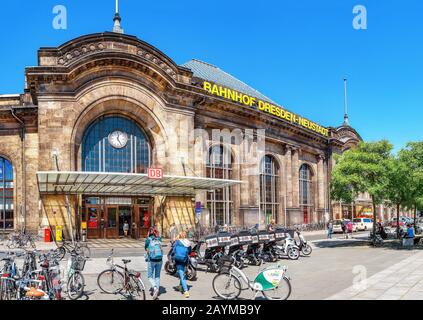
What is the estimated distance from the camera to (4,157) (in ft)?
105

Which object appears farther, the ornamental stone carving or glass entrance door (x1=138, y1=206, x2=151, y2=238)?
glass entrance door (x1=138, y1=206, x2=151, y2=238)

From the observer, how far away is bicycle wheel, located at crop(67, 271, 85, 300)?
35.9ft

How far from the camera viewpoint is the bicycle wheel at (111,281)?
11250mm

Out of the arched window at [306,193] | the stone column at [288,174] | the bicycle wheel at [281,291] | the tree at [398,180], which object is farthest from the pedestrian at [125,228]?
the arched window at [306,193]

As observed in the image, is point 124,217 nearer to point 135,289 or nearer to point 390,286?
point 135,289

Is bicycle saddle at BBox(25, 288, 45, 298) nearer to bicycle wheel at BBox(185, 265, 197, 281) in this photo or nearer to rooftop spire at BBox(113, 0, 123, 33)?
bicycle wheel at BBox(185, 265, 197, 281)

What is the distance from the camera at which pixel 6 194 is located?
31781mm

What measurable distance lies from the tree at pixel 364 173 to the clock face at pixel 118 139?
52.0ft

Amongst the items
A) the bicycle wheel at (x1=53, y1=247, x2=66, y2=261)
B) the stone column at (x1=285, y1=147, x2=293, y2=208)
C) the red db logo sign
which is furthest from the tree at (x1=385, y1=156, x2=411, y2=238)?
the stone column at (x1=285, y1=147, x2=293, y2=208)

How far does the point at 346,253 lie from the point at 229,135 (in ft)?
61.6

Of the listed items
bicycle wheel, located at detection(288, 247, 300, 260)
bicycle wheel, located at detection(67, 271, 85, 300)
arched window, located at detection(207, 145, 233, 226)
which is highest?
arched window, located at detection(207, 145, 233, 226)

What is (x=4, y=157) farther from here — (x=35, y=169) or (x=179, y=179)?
(x=179, y=179)

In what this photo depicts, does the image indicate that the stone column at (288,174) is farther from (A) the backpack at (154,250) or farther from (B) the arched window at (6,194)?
(A) the backpack at (154,250)

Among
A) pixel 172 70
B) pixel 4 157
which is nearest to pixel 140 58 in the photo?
pixel 172 70
